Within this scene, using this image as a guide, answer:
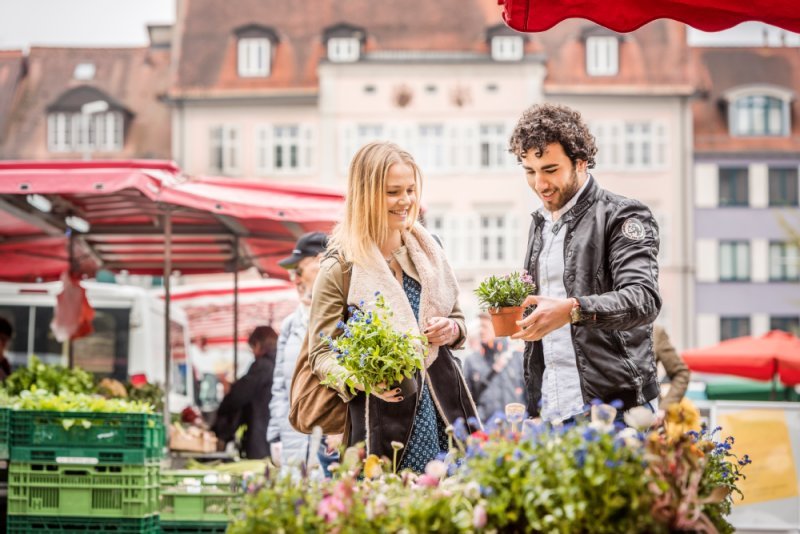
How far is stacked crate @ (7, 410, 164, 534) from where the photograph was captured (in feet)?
22.9

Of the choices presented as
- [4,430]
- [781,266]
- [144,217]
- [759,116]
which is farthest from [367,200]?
[759,116]

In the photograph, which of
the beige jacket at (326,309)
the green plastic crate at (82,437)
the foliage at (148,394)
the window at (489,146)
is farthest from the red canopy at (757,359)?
the window at (489,146)

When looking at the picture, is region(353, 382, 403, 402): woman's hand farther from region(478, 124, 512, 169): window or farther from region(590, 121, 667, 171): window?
region(590, 121, 667, 171): window

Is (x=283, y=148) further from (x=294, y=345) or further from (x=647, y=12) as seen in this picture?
(x=647, y=12)

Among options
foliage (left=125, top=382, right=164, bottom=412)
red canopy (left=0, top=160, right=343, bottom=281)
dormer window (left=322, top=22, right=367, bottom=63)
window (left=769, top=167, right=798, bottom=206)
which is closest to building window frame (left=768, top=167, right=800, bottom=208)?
window (left=769, top=167, right=798, bottom=206)

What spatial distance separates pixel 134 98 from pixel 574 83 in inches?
627

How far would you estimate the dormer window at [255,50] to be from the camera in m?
46.3

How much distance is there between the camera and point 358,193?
465 cm

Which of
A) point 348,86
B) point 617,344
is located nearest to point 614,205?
point 617,344

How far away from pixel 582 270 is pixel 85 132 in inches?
1736

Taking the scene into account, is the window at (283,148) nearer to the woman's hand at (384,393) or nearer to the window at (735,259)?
the window at (735,259)

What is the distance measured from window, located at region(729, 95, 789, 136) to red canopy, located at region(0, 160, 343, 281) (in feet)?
120

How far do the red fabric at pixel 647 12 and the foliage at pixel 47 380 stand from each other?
486cm

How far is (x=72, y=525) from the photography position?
6.98 m
